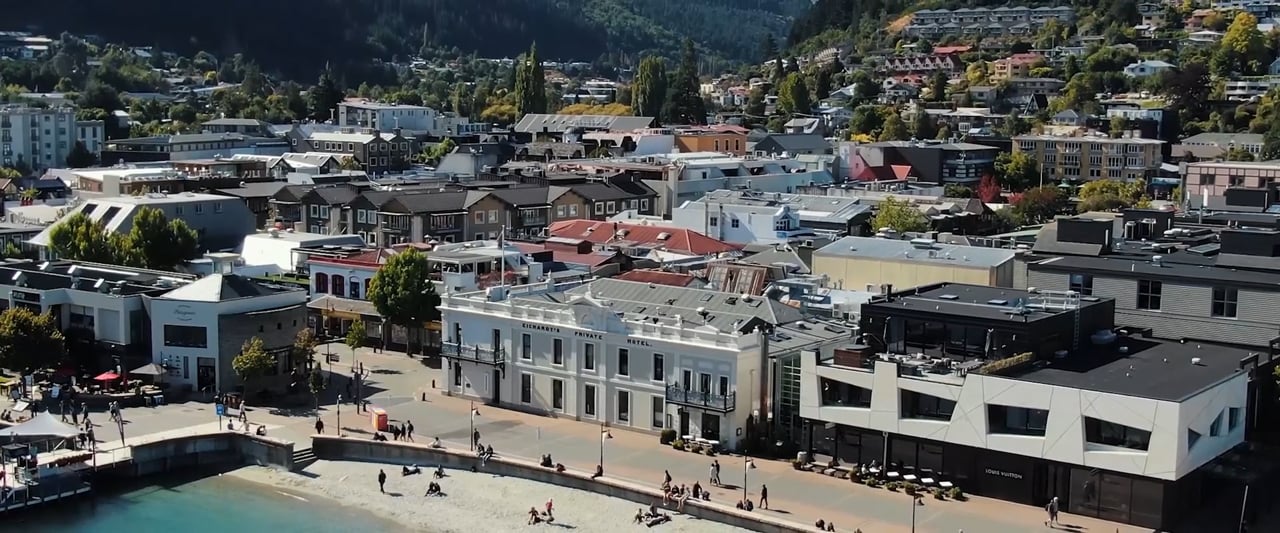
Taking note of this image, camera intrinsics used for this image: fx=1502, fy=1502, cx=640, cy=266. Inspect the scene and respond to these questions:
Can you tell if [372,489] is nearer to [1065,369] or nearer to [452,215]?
[1065,369]

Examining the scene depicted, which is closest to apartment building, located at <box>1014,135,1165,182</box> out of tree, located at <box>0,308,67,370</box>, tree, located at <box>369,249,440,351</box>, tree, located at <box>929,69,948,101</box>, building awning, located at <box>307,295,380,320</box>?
tree, located at <box>929,69,948,101</box>

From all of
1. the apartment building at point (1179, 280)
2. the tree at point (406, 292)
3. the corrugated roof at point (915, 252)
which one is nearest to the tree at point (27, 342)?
the tree at point (406, 292)


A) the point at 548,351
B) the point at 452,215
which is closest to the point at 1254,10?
the point at 452,215

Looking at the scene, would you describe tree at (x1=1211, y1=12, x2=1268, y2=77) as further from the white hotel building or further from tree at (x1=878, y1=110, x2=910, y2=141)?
the white hotel building

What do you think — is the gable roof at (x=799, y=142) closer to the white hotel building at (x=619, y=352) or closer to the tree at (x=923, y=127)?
the tree at (x=923, y=127)

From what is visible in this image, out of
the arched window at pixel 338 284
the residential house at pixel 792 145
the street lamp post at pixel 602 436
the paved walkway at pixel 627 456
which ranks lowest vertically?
the paved walkway at pixel 627 456

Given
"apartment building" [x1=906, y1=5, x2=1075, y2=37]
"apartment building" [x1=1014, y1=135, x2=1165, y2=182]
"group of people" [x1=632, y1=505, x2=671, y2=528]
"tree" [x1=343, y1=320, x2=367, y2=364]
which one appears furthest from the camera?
"apartment building" [x1=906, y1=5, x2=1075, y2=37]
